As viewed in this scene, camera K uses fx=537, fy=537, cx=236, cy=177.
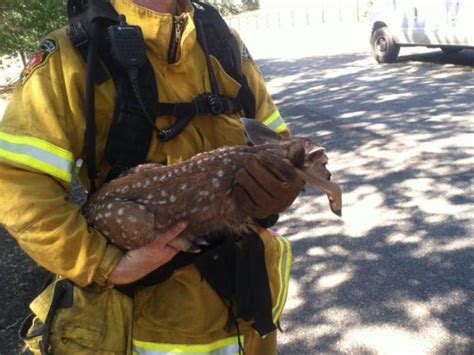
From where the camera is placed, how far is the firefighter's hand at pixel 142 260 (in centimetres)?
186

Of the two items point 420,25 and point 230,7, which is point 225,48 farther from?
point 230,7

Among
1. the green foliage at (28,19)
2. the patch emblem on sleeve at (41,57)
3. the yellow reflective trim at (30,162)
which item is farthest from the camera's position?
the green foliage at (28,19)

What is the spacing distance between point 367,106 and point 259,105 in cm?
770

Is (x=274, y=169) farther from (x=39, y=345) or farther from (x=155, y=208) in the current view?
(x=39, y=345)

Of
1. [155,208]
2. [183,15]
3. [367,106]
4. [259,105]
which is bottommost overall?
[367,106]

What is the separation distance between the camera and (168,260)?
6.33 feet

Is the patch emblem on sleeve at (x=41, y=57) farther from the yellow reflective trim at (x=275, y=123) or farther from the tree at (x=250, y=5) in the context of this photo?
the tree at (x=250, y=5)

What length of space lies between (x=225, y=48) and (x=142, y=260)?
93 cm

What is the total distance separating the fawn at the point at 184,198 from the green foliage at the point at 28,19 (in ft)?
25.4

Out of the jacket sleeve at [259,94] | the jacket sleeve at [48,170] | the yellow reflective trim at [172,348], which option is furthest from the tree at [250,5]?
the yellow reflective trim at [172,348]

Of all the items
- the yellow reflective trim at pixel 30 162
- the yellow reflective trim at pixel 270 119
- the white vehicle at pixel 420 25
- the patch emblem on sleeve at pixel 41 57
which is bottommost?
Answer: the white vehicle at pixel 420 25

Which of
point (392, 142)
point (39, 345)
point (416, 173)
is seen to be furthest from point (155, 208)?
point (392, 142)

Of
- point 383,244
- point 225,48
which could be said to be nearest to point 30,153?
point 225,48

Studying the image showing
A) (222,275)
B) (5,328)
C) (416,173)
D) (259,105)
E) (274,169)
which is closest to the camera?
(274,169)
